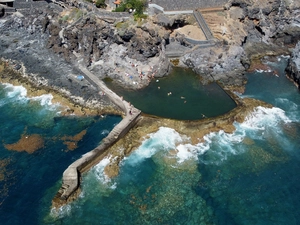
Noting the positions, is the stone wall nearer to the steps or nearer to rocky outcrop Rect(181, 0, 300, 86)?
the steps

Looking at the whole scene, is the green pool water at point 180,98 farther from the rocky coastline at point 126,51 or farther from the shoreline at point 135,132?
the shoreline at point 135,132

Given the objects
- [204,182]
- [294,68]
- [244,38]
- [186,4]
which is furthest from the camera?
[186,4]

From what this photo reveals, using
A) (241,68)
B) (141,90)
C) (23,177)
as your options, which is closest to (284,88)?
(241,68)

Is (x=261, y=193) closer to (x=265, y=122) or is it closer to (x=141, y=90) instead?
(x=265, y=122)

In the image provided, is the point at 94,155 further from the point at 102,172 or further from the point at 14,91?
the point at 14,91

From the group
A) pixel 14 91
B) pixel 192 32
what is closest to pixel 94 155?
pixel 14 91

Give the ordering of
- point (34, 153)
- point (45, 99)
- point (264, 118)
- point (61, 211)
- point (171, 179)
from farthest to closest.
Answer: point (45, 99), point (264, 118), point (34, 153), point (171, 179), point (61, 211)
